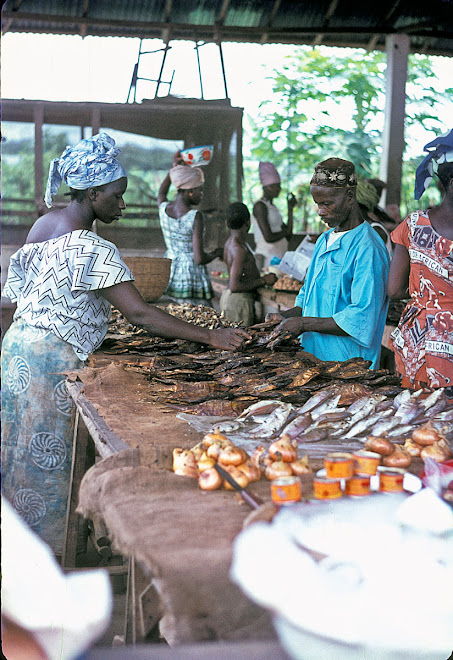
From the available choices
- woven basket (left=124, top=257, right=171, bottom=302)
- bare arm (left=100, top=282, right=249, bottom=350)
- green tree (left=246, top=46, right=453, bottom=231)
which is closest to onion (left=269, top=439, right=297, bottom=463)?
bare arm (left=100, top=282, right=249, bottom=350)

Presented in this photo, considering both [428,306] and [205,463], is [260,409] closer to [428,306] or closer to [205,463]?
→ [205,463]

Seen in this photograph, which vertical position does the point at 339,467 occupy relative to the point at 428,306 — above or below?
below

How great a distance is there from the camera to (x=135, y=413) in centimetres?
240

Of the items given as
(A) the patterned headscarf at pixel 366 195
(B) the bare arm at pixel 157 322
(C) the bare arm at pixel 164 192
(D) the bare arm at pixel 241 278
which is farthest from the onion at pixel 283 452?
(C) the bare arm at pixel 164 192

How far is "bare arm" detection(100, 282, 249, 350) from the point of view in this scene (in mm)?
2973

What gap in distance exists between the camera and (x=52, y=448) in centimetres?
320

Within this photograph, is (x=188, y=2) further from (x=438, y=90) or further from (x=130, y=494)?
(x=438, y=90)

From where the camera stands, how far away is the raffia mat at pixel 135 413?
6.45ft

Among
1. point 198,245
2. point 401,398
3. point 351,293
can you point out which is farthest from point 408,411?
point 198,245

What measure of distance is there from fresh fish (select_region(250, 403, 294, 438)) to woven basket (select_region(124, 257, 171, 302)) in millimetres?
3106

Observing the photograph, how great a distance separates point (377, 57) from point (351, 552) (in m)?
17.4

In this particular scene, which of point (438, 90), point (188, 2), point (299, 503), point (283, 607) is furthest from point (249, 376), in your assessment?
point (438, 90)

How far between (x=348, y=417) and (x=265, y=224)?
18.3ft

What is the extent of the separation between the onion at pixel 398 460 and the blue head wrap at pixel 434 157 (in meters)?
1.64
